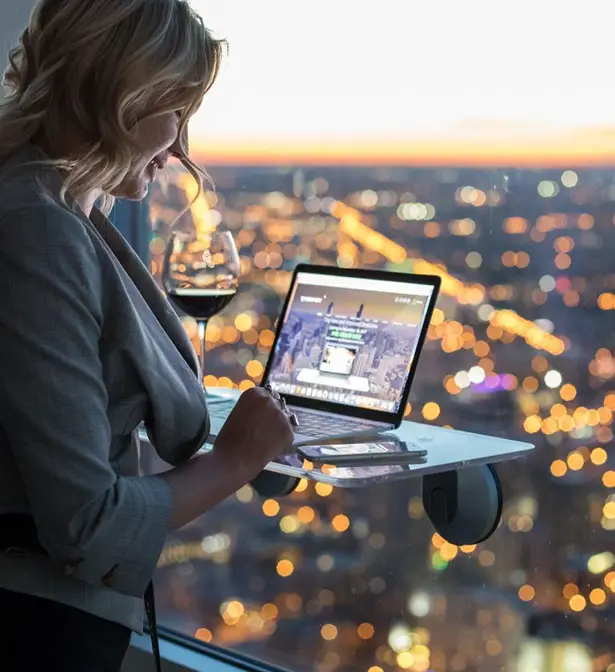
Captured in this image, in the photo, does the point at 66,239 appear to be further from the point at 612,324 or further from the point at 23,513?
the point at 612,324

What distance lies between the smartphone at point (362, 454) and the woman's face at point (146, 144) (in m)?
0.43

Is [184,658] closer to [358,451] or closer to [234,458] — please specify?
[358,451]

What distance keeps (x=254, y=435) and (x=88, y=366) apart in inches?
9.7

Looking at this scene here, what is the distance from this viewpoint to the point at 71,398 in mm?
1024

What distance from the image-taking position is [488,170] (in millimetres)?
1982

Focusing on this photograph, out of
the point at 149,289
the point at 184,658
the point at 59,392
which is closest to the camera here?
the point at 59,392

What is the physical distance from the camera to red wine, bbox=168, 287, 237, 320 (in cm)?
192

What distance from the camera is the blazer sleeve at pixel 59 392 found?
102cm

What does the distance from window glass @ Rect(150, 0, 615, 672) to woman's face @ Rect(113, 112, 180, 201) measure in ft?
2.85

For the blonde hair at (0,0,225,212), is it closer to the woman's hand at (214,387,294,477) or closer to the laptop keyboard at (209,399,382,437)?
the woman's hand at (214,387,294,477)

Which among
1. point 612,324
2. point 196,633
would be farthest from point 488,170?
point 196,633

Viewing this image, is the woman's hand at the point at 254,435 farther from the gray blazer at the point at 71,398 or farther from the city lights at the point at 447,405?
the city lights at the point at 447,405

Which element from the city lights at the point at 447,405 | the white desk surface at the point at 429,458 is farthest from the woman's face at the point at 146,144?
the city lights at the point at 447,405

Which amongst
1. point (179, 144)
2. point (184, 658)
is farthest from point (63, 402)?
point (184, 658)
